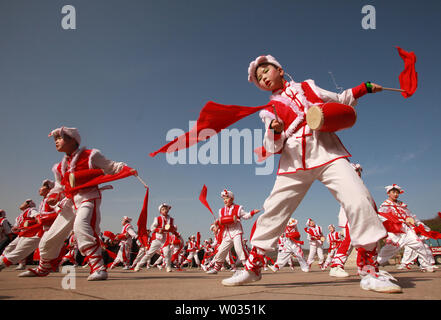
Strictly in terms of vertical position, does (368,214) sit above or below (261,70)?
below

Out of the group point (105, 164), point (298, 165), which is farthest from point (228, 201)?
point (298, 165)

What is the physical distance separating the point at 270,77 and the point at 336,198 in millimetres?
1463

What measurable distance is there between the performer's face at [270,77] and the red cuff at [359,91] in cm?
78

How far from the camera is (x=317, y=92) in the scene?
2.88 m

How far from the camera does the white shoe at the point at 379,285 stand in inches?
83.4

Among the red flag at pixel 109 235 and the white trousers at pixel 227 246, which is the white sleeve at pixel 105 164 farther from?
the red flag at pixel 109 235

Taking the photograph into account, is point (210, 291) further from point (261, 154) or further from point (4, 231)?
point (4, 231)

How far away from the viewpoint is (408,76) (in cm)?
271

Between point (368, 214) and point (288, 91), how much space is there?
4.66 feet

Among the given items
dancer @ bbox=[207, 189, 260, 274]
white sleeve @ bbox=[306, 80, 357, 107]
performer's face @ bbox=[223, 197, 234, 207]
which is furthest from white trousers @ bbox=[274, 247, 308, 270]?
white sleeve @ bbox=[306, 80, 357, 107]

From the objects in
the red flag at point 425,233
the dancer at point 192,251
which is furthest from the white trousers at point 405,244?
the dancer at point 192,251
